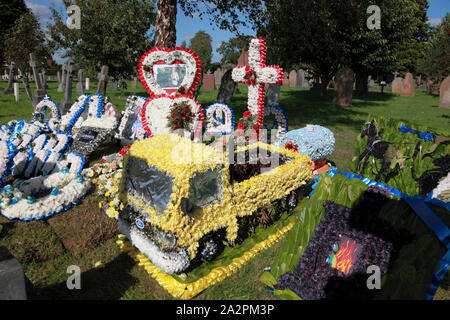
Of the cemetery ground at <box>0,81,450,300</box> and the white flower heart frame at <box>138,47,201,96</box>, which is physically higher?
the white flower heart frame at <box>138,47,201,96</box>

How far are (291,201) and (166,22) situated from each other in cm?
840

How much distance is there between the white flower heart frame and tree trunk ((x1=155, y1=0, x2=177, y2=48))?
2781mm

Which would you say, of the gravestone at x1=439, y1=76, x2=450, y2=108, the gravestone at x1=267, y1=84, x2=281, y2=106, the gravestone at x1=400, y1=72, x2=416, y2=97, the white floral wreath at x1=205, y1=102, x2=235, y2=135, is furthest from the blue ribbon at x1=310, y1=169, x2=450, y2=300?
the gravestone at x1=400, y1=72, x2=416, y2=97

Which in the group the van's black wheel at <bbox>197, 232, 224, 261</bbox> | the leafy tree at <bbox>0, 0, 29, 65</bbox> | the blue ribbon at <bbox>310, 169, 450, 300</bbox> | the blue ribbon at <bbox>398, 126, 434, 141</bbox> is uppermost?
the leafy tree at <bbox>0, 0, 29, 65</bbox>

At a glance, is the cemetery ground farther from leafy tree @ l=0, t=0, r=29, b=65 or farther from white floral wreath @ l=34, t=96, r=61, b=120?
leafy tree @ l=0, t=0, r=29, b=65

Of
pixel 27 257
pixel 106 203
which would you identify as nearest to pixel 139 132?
pixel 106 203

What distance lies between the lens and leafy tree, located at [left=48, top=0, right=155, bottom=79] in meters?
16.9

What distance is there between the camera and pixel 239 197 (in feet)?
14.6

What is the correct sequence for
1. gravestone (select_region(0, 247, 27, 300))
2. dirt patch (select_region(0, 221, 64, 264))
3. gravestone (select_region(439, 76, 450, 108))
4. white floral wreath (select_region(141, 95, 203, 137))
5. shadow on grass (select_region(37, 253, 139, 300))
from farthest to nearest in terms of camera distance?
gravestone (select_region(439, 76, 450, 108))
white floral wreath (select_region(141, 95, 203, 137))
dirt patch (select_region(0, 221, 64, 264))
shadow on grass (select_region(37, 253, 139, 300))
gravestone (select_region(0, 247, 27, 300))

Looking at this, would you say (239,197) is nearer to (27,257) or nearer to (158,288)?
(158,288)

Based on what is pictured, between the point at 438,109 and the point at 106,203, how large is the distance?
900 inches

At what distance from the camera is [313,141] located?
24.6 feet

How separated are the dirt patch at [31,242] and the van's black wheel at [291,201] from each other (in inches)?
153

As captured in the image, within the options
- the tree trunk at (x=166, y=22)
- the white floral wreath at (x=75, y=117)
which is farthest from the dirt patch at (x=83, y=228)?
the tree trunk at (x=166, y=22)
